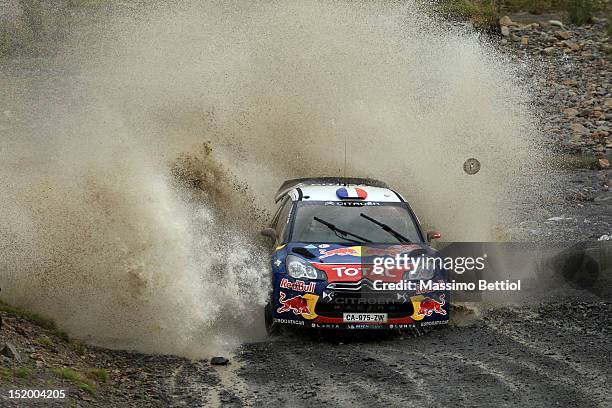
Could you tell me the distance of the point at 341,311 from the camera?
1045cm

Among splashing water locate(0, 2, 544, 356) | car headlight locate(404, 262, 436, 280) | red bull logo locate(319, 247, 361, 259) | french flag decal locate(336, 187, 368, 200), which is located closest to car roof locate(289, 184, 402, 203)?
french flag decal locate(336, 187, 368, 200)

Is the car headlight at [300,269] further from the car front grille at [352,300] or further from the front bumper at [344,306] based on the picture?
the car front grille at [352,300]

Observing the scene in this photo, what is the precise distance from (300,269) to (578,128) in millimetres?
19039

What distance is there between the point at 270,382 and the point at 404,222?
11.4 feet

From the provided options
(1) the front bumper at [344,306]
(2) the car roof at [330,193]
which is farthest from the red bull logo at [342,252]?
(2) the car roof at [330,193]

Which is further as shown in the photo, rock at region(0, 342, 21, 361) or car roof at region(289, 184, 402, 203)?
car roof at region(289, 184, 402, 203)

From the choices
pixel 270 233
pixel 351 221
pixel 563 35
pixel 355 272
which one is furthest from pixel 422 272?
pixel 563 35

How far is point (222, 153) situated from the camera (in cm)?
1711

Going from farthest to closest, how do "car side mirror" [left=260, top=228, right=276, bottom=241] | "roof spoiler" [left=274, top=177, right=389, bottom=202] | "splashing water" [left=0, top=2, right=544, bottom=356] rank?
"roof spoiler" [left=274, top=177, right=389, bottom=202] → "car side mirror" [left=260, top=228, right=276, bottom=241] → "splashing water" [left=0, top=2, right=544, bottom=356]

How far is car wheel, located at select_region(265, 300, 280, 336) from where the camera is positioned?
35.3 feet

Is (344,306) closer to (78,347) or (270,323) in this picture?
(270,323)

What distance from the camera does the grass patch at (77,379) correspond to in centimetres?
837

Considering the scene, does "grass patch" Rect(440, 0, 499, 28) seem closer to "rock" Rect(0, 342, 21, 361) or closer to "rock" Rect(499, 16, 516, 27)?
"rock" Rect(499, 16, 516, 27)

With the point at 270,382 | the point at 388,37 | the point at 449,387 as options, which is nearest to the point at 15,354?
the point at 270,382
